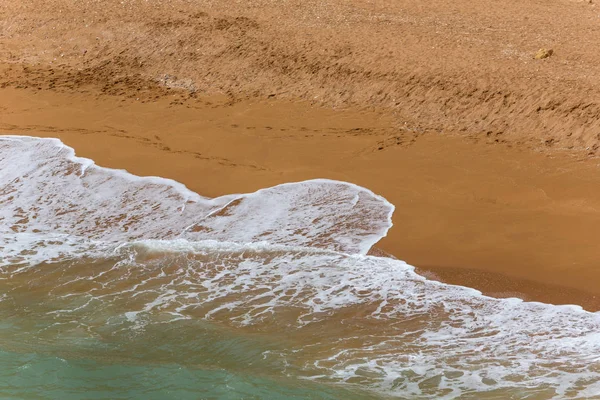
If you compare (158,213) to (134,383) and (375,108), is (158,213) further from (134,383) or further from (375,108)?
(375,108)

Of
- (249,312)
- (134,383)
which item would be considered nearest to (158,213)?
(249,312)

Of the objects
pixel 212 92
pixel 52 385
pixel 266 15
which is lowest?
pixel 52 385

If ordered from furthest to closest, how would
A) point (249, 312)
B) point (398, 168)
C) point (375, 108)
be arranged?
1. point (375, 108)
2. point (398, 168)
3. point (249, 312)

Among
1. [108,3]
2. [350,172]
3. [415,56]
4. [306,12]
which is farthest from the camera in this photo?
[108,3]

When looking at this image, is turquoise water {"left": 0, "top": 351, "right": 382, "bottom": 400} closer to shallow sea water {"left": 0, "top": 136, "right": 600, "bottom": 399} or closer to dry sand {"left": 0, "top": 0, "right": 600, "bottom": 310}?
shallow sea water {"left": 0, "top": 136, "right": 600, "bottom": 399}

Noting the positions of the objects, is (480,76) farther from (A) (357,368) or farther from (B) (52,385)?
(B) (52,385)

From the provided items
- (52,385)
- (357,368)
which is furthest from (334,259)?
(52,385)

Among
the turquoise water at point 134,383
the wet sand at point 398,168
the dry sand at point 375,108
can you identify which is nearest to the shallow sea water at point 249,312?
the turquoise water at point 134,383
